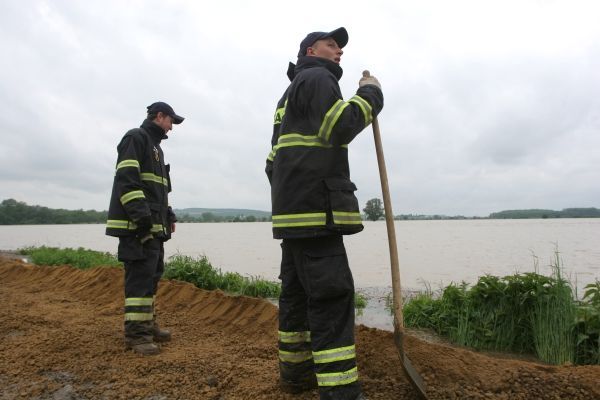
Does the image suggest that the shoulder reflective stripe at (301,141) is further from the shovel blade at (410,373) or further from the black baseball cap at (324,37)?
the shovel blade at (410,373)

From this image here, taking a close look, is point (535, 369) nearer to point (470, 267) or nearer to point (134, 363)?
point (134, 363)

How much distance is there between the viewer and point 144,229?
177 inches

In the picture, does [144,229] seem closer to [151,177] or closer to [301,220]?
[151,177]

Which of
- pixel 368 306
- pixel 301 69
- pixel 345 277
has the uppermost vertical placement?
pixel 301 69

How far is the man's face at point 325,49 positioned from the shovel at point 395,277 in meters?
0.26

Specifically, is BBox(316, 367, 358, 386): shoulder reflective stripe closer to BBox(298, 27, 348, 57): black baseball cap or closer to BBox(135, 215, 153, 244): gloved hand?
BBox(298, 27, 348, 57): black baseball cap

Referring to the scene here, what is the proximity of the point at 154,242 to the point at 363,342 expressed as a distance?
7.77 ft

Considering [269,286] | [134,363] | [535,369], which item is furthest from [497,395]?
[269,286]

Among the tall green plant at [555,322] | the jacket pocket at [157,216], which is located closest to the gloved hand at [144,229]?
the jacket pocket at [157,216]

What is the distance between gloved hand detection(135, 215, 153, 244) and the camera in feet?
14.3

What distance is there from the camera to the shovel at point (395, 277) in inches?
118

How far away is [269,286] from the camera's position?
8.03 m

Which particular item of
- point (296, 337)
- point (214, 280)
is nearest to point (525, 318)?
point (296, 337)

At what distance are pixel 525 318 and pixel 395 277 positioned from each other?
234cm
